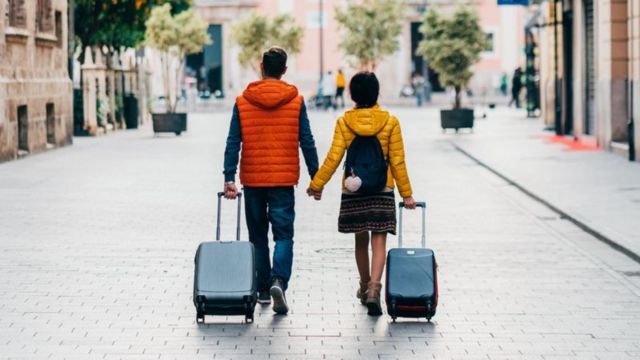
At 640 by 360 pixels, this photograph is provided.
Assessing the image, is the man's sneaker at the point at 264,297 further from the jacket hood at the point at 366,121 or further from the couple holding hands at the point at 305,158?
the jacket hood at the point at 366,121

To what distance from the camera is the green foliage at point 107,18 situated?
129 ft

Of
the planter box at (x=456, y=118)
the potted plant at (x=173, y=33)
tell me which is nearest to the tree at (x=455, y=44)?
the planter box at (x=456, y=118)

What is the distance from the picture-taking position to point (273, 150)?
983cm

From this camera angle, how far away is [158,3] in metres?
41.2

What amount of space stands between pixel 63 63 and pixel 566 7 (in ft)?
37.8

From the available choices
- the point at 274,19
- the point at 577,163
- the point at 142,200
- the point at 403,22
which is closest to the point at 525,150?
Result: the point at 577,163

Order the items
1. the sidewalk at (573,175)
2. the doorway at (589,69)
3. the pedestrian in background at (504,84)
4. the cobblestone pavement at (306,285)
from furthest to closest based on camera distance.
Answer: the pedestrian in background at (504,84)
the doorway at (589,69)
the sidewalk at (573,175)
the cobblestone pavement at (306,285)

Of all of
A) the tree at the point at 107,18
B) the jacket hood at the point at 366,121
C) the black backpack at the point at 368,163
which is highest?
the tree at the point at 107,18

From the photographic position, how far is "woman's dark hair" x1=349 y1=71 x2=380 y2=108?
9750 mm

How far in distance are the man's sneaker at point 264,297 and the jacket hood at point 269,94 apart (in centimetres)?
127

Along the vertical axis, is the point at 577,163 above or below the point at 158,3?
below

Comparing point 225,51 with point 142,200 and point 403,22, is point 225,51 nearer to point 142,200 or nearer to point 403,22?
point 403,22

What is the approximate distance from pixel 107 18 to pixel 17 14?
11.3 meters

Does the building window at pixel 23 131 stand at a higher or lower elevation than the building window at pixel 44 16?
lower
